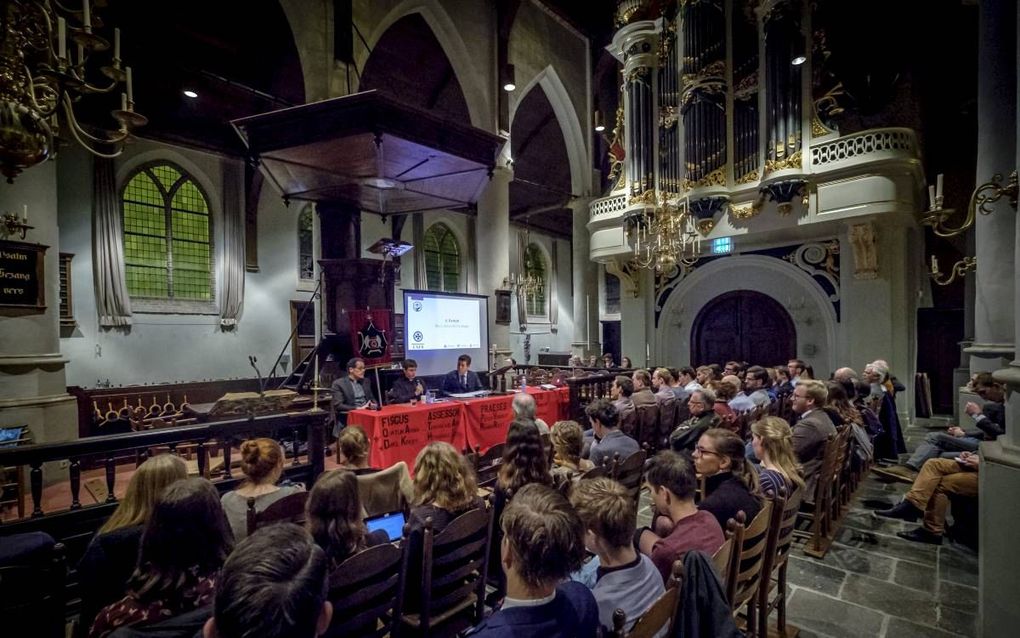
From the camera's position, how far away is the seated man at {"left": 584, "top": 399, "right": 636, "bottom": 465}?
3432 mm

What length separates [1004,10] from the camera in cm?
478

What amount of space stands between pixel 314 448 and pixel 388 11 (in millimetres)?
7061

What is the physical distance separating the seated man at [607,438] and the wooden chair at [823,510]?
4.10 ft

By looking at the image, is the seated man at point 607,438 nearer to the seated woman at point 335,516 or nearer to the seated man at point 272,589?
the seated woman at point 335,516

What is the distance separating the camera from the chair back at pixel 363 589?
1596 mm

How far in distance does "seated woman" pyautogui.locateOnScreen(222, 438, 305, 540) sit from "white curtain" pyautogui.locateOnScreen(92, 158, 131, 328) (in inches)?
352

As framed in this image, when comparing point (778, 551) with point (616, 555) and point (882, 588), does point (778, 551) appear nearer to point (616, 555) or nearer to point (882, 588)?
point (882, 588)

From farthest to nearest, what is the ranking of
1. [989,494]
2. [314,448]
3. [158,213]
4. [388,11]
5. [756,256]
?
1. [158,213]
2. [756,256]
3. [388,11]
4. [314,448]
5. [989,494]

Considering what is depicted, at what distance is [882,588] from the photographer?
3.01 m

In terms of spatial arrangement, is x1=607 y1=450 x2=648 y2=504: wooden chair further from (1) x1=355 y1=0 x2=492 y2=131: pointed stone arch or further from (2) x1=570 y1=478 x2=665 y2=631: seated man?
(1) x1=355 y1=0 x2=492 y2=131: pointed stone arch

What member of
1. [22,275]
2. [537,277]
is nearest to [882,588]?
[22,275]

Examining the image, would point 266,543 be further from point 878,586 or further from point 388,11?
point 388,11

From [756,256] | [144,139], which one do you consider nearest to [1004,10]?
[756,256]

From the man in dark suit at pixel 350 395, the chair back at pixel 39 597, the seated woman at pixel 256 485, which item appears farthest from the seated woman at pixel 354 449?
the man in dark suit at pixel 350 395
